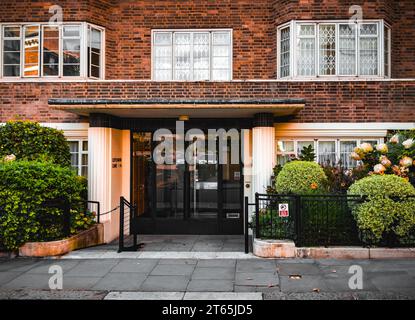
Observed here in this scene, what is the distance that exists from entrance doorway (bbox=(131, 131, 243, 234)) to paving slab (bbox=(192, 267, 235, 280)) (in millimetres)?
4130

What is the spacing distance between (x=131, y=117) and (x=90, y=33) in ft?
9.50

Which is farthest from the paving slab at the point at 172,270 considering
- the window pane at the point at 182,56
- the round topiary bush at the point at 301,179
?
the window pane at the point at 182,56

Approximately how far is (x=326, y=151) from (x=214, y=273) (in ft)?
18.6

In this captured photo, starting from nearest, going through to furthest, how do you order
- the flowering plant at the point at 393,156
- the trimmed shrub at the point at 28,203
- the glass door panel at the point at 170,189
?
the trimmed shrub at the point at 28,203, the flowering plant at the point at 393,156, the glass door panel at the point at 170,189

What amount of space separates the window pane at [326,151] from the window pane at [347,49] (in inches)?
80.4

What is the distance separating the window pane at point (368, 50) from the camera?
11.4 meters

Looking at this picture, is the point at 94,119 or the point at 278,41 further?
the point at 278,41

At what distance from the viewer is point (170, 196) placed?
38.3 ft

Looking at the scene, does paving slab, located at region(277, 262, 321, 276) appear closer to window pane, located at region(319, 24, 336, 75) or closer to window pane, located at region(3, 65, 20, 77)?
window pane, located at region(319, 24, 336, 75)

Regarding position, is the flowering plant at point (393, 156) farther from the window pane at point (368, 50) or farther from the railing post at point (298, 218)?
the railing post at point (298, 218)

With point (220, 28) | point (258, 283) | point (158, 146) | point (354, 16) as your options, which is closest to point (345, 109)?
point (354, 16)

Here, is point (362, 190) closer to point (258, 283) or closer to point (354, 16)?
point (258, 283)

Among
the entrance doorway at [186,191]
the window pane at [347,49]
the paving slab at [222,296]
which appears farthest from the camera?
the entrance doorway at [186,191]

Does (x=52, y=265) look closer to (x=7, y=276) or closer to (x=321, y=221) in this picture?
(x=7, y=276)
